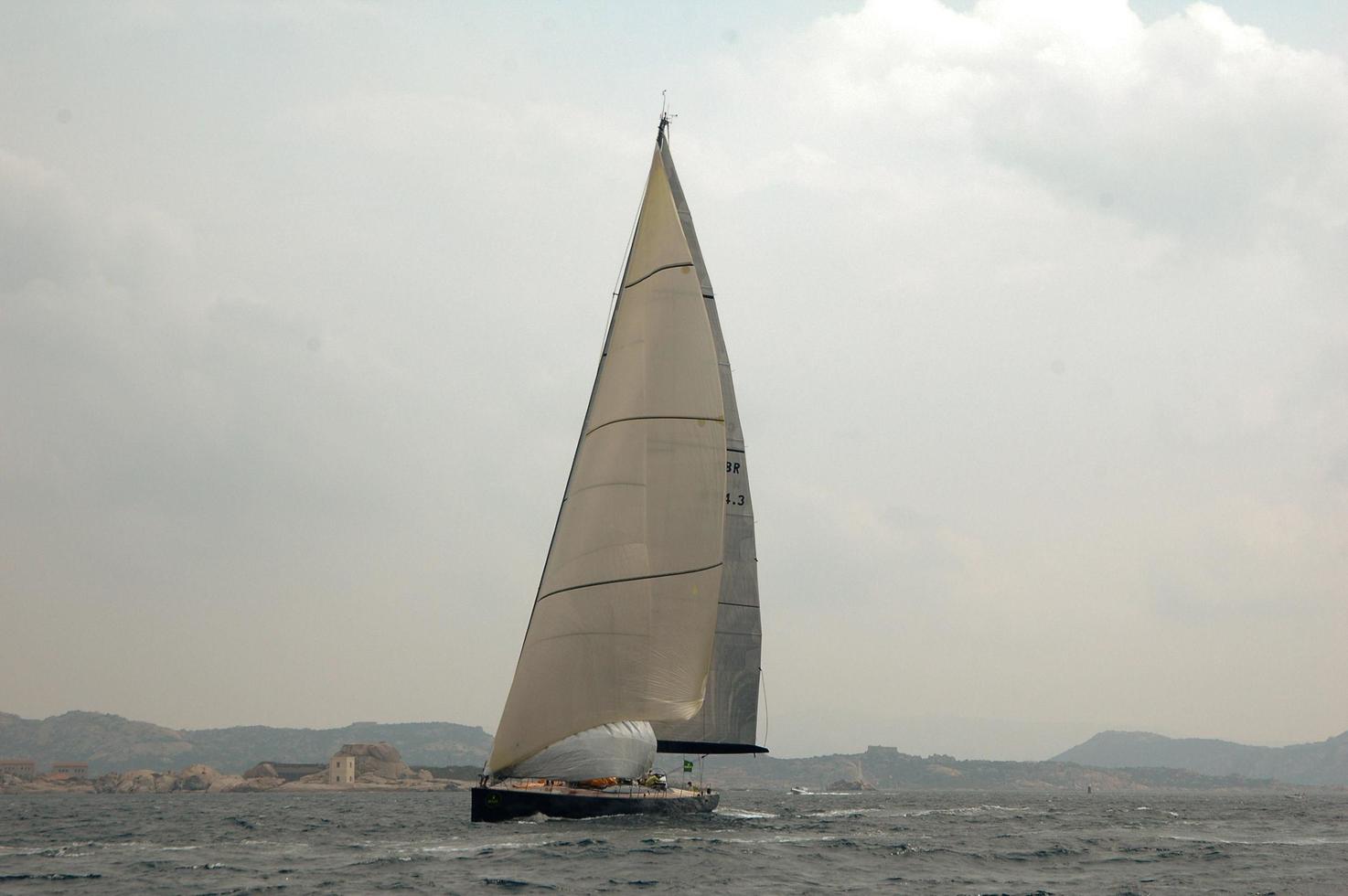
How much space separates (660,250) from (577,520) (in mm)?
9487

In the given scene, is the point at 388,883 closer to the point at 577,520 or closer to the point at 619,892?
the point at 619,892

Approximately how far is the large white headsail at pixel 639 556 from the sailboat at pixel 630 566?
0.04 metres

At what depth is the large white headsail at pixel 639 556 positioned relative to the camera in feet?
126

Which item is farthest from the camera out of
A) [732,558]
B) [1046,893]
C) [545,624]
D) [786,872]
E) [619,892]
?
[732,558]

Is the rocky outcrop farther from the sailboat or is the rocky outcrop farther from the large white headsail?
the large white headsail

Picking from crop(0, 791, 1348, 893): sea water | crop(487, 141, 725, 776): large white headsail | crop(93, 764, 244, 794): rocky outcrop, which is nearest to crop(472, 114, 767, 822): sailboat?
crop(487, 141, 725, 776): large white headsail

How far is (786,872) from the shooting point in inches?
1257

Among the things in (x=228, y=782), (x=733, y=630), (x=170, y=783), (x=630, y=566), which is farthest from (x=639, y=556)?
(x=170, y=783)

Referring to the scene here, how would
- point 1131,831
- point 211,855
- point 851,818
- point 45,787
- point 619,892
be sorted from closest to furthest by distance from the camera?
point 619,892 < point 211,855 < point 1131,831 < point 851,818 < point 45,787

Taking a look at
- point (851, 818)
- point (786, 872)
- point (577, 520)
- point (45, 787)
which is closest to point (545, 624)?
point (577, 520)

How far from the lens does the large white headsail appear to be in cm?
3847

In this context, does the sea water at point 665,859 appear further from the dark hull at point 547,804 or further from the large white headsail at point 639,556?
the large white headsail at point 639,556

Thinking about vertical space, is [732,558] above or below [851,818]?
above

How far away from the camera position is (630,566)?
38.7 m
